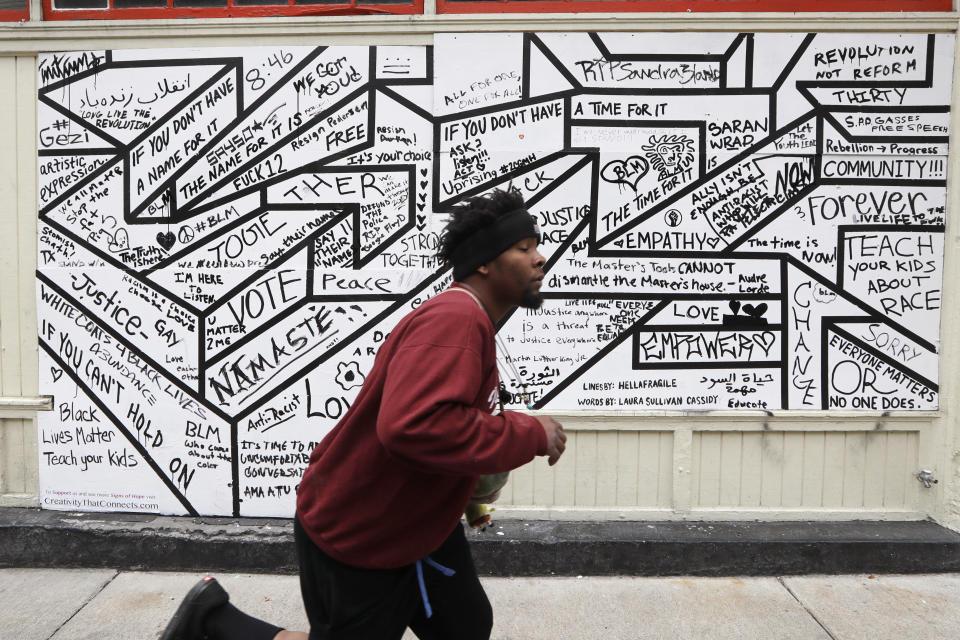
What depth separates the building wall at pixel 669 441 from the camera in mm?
4309

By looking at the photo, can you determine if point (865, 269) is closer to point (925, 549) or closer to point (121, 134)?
point (925, 549)

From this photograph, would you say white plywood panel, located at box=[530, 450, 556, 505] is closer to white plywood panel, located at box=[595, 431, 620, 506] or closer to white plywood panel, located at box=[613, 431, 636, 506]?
white plywood panel, located at box=[595, 431, 620, 506]

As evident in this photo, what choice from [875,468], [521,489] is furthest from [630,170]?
[875,468]

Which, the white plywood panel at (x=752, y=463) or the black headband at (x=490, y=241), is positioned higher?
the black headband at (x=490, y=241)

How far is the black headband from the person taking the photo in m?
2.24

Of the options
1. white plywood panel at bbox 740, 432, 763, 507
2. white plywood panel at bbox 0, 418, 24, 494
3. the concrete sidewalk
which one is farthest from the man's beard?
white plywood panel at bbox 0, 418, 24, 494

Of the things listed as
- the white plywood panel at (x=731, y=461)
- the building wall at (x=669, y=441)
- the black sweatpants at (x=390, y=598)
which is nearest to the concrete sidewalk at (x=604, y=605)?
the building wall at (x=669, y=441)

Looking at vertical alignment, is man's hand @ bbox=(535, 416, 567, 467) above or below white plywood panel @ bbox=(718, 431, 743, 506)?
above

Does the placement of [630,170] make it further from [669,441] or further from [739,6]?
[669,441]

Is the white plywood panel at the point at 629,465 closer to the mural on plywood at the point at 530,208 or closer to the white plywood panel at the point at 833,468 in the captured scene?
the mural on plywood at the point at 530,208

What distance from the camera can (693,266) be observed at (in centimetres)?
434

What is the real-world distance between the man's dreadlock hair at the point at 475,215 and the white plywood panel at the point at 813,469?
2904 mm

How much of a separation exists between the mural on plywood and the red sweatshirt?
7.17ft

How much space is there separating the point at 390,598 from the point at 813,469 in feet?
10.1
